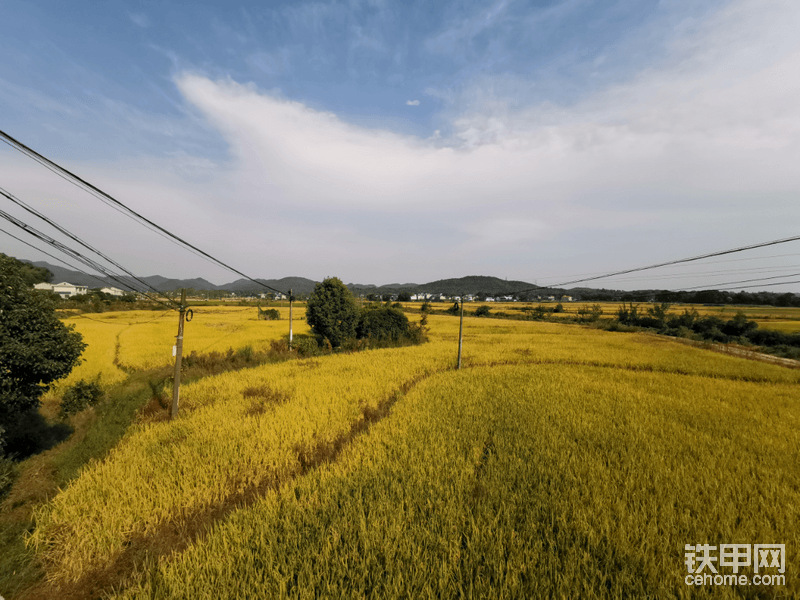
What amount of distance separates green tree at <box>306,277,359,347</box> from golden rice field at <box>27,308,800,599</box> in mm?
12258

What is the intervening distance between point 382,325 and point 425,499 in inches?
835

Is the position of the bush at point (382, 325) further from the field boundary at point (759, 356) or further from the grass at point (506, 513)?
→ the field boundary at point (759, 356)

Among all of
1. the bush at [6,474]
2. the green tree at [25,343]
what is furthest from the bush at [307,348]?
the bush at [6,474]

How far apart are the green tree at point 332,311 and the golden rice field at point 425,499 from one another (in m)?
12.3

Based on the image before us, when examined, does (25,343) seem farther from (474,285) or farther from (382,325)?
(474,285)

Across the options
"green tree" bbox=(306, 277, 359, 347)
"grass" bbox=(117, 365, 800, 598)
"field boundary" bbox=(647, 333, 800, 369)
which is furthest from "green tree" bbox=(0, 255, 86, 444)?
"field boundary" bbox=(647, 333, 800, 369)

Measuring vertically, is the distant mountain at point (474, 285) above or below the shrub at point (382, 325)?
above

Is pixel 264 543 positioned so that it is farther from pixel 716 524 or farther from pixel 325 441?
pixel 716 524

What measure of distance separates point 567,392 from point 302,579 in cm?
1138

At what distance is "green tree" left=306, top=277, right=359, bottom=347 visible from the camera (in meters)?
22.4

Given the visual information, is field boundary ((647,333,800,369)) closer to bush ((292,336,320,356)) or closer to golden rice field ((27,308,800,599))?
golden rice field ((27,308,800,599))

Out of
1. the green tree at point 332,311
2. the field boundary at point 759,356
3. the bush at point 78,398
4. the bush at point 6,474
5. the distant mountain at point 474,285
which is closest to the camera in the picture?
the bush at point 6,474

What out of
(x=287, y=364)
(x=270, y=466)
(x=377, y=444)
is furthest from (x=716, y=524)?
(x=287, y=364)

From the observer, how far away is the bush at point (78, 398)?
34.1 ft
